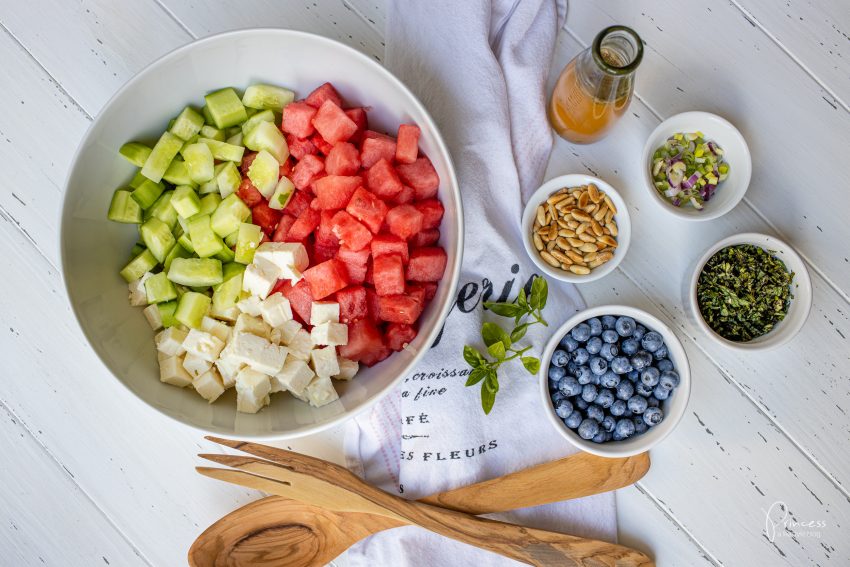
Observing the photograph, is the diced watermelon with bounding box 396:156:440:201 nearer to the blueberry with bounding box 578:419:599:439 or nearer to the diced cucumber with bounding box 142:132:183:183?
the diced cucumber with bounding box 142:132:183:183

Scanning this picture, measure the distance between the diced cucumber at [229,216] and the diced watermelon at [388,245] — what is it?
275 mm

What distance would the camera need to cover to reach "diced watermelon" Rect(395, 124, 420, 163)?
1.29 m

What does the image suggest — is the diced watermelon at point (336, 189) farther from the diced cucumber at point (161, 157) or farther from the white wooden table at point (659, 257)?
the white wooden table at point (659, 257)

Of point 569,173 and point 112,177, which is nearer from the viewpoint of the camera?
point 112,177

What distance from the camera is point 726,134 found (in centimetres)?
146

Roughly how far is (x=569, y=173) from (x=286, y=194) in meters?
0.65

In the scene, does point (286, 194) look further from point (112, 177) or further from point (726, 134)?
point (726, 134)

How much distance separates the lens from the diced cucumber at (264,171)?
4.31 feet

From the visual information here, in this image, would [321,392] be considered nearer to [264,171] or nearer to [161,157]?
[264,171]

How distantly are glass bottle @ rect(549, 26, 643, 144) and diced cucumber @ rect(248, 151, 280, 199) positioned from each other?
0.63 meters

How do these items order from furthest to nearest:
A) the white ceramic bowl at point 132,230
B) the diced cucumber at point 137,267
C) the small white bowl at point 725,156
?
the small white bowl at point 725,156, the diced cucumber at point 137,267, the white ceramic bowl at point 132,230

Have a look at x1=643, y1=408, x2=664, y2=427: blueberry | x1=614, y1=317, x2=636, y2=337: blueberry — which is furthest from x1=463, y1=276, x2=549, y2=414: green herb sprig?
x1=643, y1=408, x2=664, y2=427: blueberry

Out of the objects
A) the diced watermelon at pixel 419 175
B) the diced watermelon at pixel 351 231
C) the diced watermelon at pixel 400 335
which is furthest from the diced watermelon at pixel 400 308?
the diced watermelon at pixel 419 175

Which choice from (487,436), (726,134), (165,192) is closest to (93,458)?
(165,192)
